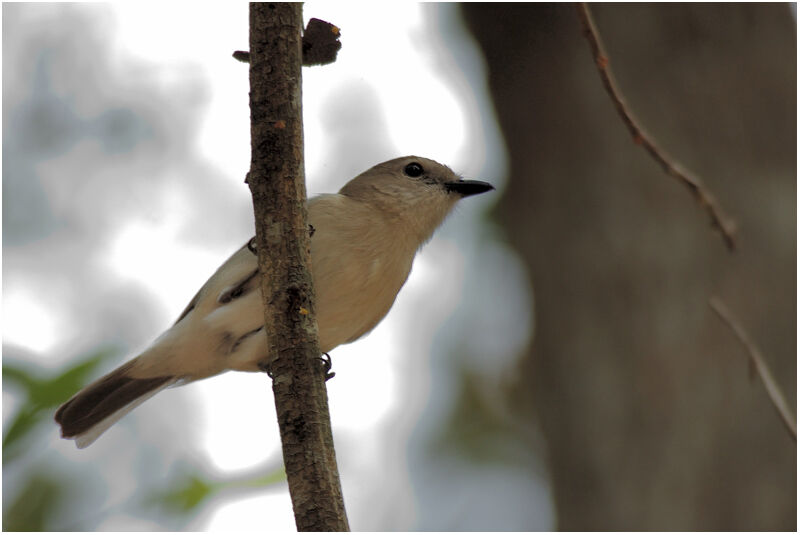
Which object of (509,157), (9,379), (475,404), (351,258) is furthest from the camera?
(475,404)

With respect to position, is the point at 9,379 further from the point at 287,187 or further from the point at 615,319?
the point at 615,319

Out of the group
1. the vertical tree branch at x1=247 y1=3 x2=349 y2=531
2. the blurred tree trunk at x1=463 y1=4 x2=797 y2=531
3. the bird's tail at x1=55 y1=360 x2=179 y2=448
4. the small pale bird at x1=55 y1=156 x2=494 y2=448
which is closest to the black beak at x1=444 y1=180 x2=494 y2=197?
the small pale bird at x1=55 y1=156 x2=494 y2=448

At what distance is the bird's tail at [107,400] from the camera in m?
4.25

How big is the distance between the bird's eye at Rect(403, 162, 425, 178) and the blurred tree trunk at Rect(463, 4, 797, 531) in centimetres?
129

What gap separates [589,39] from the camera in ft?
7.41

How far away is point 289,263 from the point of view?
230cm

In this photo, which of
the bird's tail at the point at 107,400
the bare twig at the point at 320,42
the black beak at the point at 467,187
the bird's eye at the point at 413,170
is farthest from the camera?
the bird's eye at the point at 413,170

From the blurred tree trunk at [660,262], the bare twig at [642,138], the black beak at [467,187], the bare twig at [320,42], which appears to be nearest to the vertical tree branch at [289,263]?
the bare twig at [320,42]

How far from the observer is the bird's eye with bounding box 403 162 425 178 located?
15.3 ft

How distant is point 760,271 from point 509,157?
1764mm

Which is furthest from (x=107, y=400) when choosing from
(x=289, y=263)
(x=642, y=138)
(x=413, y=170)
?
(x=642, y=138)

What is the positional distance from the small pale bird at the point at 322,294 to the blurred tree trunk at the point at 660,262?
126cm

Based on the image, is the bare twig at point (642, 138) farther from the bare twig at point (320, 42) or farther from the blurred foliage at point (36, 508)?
the blurred foliage at point (36, 508)

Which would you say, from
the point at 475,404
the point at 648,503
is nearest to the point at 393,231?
the point at 648,503
